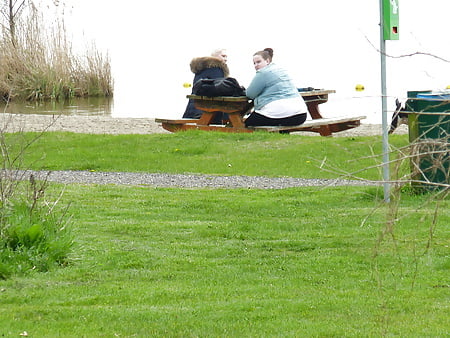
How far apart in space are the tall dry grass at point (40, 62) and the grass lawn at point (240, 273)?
855 inches

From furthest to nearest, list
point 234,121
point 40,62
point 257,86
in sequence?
point 40,62 < point 234,121 < point 257,86

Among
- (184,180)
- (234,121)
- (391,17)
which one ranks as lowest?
(184,180)

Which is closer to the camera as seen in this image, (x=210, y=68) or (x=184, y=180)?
(x=184, y=180)

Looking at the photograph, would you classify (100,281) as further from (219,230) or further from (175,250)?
(219,230)

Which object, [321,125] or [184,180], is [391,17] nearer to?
[184,180]

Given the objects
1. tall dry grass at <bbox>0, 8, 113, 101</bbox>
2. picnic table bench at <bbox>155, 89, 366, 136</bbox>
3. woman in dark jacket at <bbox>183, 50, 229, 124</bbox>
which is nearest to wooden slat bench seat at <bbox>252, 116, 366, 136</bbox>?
picnic table bench at <bbox>155, 89, 366, 136</bbox>

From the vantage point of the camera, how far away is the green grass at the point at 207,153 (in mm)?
13219

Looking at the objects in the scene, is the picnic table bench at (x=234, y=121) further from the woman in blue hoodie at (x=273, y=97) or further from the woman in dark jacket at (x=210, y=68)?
the woman in dark jacket at (x=210, y=68)

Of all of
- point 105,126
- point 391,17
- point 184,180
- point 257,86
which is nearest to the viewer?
point 391,17

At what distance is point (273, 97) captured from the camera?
52.6ft

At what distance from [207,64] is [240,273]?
1153 centimetres

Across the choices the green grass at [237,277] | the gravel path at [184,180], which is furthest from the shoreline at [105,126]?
the green grass at [237,277]

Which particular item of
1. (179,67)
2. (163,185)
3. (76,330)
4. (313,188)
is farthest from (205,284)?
(179,67)

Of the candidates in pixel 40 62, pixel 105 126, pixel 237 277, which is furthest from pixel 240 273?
pixel 40 62
